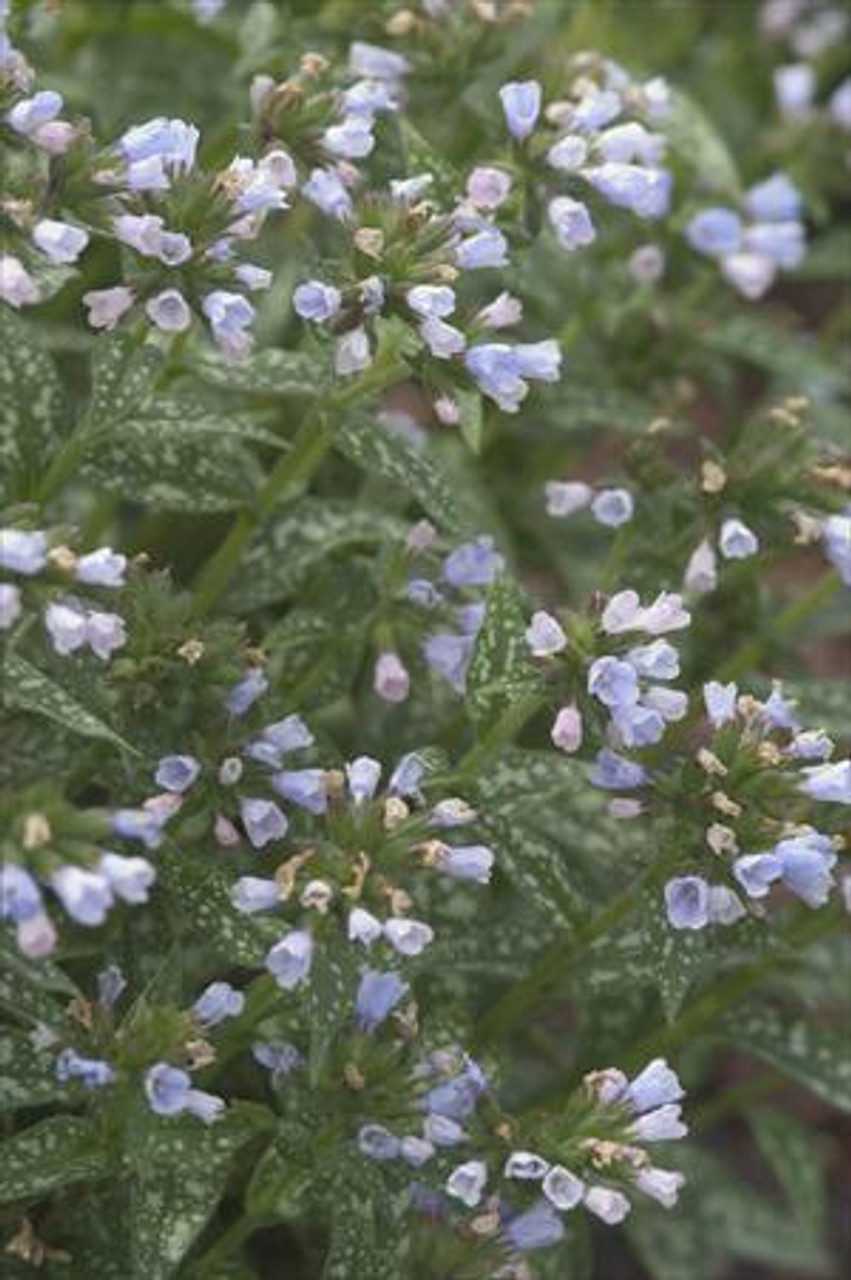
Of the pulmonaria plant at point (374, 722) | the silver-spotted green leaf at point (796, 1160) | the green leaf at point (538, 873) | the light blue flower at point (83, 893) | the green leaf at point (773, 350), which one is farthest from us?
the green leaf at point (773, 350)

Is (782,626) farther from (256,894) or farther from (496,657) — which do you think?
(256,894)

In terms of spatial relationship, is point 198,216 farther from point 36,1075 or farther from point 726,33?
point 726,33

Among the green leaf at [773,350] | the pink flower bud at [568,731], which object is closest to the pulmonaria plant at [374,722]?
the pink flower bud at [568,731]

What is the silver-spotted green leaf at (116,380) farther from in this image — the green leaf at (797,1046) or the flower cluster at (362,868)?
the green leaf at (797,1046)

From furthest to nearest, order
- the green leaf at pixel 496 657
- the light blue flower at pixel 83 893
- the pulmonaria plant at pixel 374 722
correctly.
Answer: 1. the green leaf at pixel 496 657
2. the pulmonaria plant at pixel 374 722
3. the light blue flower at pixel 83 893

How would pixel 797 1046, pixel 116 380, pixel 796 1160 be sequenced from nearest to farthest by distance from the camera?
pixel 116 380 < pixel 797 1046 < pixel 796 1160

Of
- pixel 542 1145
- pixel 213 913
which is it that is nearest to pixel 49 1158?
pixel 213 913
